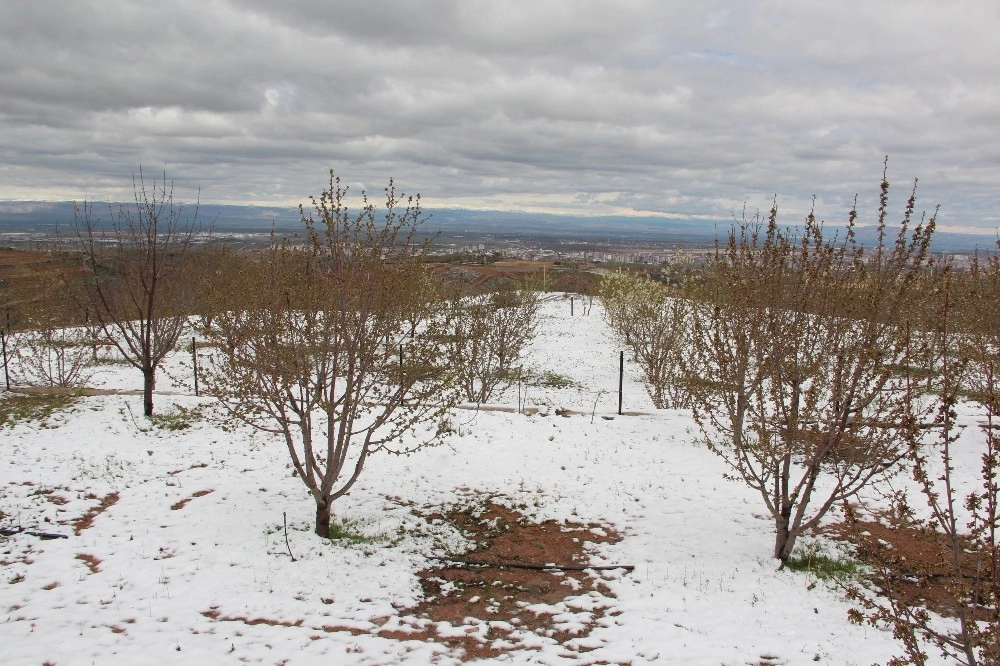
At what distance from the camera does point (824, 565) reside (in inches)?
272

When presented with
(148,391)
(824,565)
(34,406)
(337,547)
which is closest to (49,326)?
(34,406)

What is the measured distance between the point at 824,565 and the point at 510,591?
3780 millimetres

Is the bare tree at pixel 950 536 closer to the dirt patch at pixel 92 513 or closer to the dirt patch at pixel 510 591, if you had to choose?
the dirt patch at pixel 510 591

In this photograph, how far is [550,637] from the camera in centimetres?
563

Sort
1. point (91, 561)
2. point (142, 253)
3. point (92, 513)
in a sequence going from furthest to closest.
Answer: point (142, 253) → point (92, 513) → point (91, 561)

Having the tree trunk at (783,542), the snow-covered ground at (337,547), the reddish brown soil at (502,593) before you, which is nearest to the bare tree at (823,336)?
the tree trunk at (783,542)

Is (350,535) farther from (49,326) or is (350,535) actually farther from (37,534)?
(49,326)

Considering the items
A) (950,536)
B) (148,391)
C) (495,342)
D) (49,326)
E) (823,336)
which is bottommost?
(148,391)

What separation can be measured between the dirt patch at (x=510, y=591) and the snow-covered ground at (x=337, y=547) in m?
0.19

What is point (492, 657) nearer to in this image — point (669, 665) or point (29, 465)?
point (669, 665)

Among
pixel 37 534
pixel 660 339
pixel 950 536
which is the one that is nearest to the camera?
pixel 950 536

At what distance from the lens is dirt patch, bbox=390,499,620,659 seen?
5.64 meters

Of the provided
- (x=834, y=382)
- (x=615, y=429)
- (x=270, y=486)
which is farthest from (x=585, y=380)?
(x=834, y=382)

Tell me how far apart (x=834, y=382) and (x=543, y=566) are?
394 centimetres
